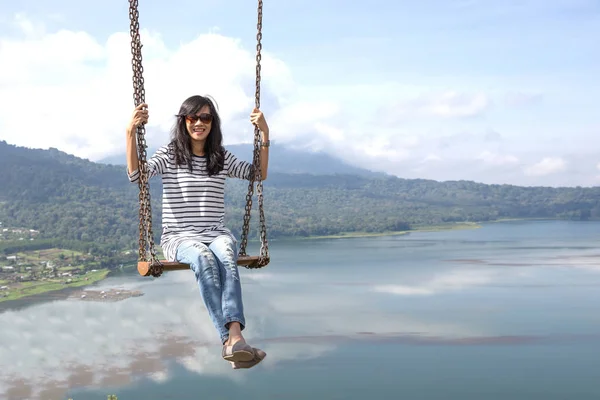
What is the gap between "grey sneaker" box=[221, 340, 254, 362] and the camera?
2.26 meters

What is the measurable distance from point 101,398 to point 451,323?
51.0 feet

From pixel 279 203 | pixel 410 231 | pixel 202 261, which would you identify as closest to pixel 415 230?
pixel 410 231

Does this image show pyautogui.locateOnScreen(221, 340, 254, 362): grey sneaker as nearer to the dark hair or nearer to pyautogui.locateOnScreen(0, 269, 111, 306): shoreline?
the dark hair

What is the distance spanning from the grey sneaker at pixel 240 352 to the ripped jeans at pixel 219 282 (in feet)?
0.16

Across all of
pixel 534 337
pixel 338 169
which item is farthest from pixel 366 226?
pixel 338 169

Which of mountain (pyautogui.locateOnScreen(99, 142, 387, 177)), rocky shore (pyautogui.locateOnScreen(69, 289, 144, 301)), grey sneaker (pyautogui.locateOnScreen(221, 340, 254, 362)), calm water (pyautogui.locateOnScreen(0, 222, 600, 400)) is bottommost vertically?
calm water (pyautogui.locateOnScreen(0, 222, 600, 400))

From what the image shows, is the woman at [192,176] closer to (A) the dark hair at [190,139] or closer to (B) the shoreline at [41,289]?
(A) the dark hair at [190,139]

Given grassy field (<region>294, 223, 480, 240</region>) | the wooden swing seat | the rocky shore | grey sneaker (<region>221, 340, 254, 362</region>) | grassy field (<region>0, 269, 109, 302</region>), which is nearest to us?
grey sneaker (<region>221, 340, 254, 362</region>)

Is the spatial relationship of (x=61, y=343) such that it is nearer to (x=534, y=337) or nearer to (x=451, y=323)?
(x=451, y=323)

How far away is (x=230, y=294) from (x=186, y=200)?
433 mm

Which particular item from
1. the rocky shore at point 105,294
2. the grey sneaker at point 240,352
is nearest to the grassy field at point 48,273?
the rocky shore at point 105,294

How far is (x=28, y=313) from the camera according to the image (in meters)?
34.4

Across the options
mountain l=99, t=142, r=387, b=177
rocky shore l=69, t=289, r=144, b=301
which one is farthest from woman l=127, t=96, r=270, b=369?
mountain l=99, t=142, r=387, b=177

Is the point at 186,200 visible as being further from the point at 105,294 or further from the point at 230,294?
the point at 105,294
